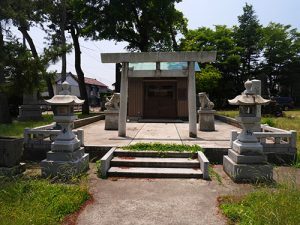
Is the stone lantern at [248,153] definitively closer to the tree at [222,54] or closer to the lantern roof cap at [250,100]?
the lantern roof cap at [250,100]

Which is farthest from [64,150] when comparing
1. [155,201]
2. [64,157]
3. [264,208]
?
[264,208]

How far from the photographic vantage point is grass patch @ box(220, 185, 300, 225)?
4.71m

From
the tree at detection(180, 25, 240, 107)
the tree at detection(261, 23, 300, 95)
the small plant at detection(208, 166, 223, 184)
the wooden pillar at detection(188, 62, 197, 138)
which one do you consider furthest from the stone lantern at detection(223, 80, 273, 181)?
the tree at detection(261, 23, 300, 95)

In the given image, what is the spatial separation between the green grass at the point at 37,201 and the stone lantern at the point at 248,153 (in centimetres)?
381

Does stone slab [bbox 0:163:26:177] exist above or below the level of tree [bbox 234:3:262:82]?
below

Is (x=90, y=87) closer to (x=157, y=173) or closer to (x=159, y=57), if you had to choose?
(x=159, y=57)

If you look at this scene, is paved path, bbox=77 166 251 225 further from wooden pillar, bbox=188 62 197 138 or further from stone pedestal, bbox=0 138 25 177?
wooden pillar, bbox=188 62 197 138

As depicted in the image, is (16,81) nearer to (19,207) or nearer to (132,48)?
(19,207)

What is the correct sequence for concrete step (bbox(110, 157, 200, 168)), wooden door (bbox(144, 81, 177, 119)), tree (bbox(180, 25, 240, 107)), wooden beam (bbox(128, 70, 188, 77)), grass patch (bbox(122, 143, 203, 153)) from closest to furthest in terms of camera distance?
1. concrete step (bbox(110, 157, 200, 168))
2. grass patch (bbox(122, 143, 203, 153))
3. wooden beam (bbox(128, 70, 188, 77))
4. wooden door (bbox(144, 81, 177, 119))
5. tree (bbox(180, 25, 240, 107))

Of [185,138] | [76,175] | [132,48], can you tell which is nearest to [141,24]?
[132,48]

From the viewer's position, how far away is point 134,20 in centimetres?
2909

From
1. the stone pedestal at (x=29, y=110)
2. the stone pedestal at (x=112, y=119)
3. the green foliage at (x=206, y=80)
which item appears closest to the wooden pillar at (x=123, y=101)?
the stone pedestal at (x=112, y=119)

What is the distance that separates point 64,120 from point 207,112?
846 cm

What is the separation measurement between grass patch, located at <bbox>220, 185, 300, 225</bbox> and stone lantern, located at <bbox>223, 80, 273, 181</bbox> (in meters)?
1.26
